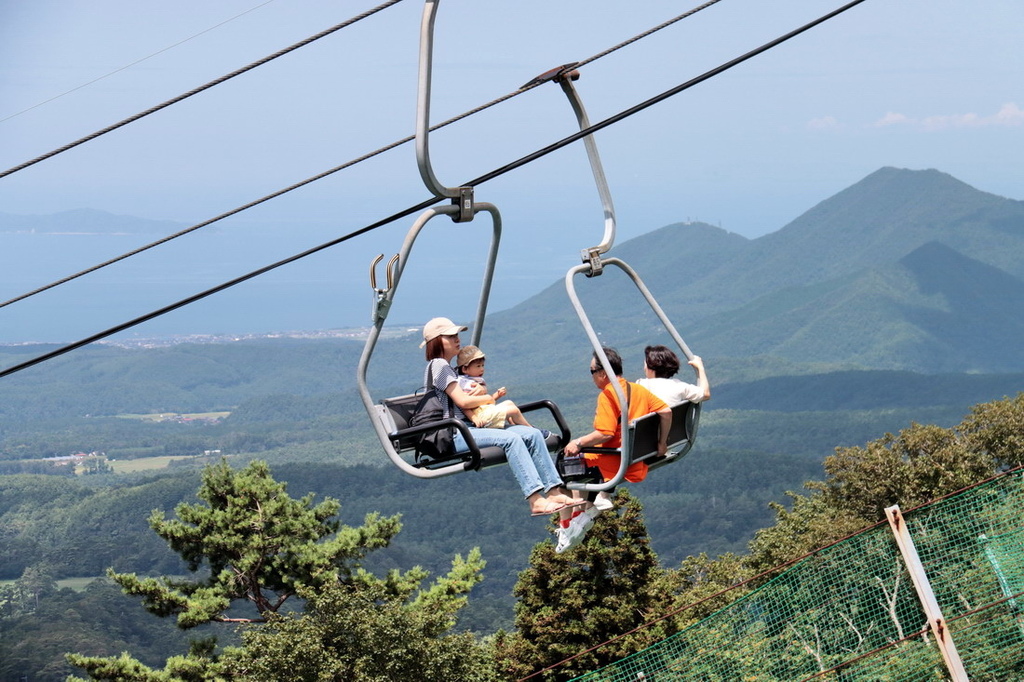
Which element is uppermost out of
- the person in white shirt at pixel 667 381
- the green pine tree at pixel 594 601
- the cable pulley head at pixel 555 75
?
the cable pulley head at pixel 555 75

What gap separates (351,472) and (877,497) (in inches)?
5519

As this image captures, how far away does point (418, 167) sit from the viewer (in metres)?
6.00

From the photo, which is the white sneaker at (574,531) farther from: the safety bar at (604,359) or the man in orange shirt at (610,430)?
the safety bar at (604,359)

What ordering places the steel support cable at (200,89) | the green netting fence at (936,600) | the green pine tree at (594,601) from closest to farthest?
the steel support cable at (200,89) → the green netting fence at (936,600) → the green pine tree at (594,601)

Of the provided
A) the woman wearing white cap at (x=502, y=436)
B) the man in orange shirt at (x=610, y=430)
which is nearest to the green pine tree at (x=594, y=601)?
the man in orange shirt at (x=610, y=430)

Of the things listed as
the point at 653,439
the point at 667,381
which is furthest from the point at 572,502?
the point at 667,381

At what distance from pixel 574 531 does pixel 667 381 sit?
1023 mm

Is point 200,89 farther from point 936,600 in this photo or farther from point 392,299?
point 936,600

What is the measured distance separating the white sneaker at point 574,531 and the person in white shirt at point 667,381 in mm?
837

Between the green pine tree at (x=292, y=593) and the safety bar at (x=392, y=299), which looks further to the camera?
the green pine tree at (x=292, y=593)

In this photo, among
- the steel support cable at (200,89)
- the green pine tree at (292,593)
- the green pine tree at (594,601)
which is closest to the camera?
the steel support cable at (200,89)

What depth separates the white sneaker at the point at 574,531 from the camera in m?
7.39

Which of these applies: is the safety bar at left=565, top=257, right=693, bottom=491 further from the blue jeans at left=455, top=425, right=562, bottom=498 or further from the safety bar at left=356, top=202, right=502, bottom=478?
the safety bar at left=356, top=202, right=502, bottom=478

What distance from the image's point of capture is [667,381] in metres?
7.34
